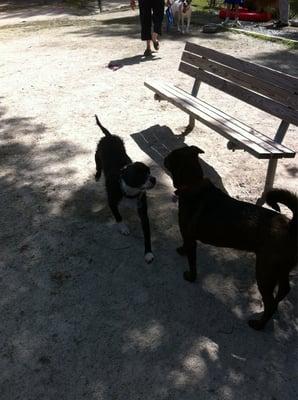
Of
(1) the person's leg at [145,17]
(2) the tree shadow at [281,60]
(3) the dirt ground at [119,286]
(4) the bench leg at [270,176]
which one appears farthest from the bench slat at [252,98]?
(1) the person's leg at [145,17]

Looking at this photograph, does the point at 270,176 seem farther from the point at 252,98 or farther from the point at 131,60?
the point at 131,60

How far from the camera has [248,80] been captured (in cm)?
504

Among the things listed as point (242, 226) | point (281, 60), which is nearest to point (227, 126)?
point (242, 226)

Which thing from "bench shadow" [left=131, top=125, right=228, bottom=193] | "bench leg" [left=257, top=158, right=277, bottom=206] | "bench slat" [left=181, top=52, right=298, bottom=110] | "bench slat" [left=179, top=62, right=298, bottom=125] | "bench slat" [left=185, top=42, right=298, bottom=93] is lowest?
"bench shadow" [left=131, top=125, right=228, bottom=193]

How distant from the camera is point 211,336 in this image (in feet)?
10.1

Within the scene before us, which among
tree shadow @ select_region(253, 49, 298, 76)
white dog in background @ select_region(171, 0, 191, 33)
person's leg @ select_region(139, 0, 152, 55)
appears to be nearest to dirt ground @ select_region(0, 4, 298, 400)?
tree shadow @ select_region(253, 49, 298, 76)

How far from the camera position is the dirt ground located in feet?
9.15

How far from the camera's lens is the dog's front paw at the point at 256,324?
10.1ft

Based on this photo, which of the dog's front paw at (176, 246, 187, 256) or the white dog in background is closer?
the dog's front paw at (176, 246, 187, 256)

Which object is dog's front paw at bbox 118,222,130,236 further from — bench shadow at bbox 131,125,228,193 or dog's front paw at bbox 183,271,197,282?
bench shadow at bbox 131,125,228,193

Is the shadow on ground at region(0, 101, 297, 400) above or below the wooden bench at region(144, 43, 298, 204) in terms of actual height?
below

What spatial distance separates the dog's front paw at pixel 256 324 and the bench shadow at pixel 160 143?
2.20 m

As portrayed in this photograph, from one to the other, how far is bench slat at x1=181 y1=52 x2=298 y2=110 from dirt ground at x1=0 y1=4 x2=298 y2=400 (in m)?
0.91

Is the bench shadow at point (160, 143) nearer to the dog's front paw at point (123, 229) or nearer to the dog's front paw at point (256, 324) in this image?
the dog's front paw at point (123, 229)
